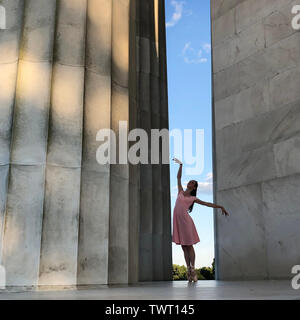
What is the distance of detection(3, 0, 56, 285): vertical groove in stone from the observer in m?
9.37

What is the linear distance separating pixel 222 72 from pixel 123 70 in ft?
30.0

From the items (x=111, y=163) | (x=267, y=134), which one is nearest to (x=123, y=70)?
(x=111, y=163)

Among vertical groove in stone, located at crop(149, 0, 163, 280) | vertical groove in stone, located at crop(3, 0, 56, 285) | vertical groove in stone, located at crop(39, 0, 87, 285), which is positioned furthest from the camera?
vertical groove in stone, located at crop(149, 0, 163, 280)

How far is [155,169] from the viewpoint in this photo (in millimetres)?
26812

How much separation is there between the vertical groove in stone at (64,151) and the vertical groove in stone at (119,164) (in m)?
1.03

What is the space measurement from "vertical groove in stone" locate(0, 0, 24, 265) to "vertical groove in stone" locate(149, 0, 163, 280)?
44.9ft

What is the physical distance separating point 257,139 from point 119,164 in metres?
8.38

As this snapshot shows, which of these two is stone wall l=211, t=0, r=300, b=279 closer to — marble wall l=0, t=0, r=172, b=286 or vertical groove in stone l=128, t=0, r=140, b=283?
vertical groove in stone l=128, t=0, r=140, b=283

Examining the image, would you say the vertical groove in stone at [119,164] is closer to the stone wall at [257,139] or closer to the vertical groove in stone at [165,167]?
the stone wall at [257,139]

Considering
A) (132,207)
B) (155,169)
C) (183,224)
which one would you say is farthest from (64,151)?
(155,169)

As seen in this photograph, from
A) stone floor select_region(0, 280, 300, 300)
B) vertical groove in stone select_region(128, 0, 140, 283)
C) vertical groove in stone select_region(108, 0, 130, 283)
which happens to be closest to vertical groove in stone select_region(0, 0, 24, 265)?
stone floor select_region(0, 280, 300, 300)

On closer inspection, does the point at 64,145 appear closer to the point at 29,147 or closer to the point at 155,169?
the point at 29,147

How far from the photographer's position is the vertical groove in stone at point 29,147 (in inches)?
369

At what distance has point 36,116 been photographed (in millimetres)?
10250
